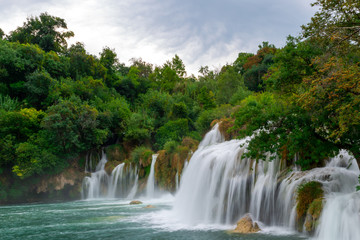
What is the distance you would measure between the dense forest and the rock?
109 inches

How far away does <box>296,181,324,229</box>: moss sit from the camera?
9828 mm

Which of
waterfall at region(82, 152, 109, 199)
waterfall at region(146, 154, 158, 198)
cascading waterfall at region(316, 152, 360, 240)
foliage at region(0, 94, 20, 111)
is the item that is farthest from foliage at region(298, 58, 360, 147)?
foliage at region(0, 94, 20, 111)

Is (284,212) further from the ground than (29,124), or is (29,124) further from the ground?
(29,124)

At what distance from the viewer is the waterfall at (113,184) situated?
28547mm

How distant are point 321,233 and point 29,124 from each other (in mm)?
27768

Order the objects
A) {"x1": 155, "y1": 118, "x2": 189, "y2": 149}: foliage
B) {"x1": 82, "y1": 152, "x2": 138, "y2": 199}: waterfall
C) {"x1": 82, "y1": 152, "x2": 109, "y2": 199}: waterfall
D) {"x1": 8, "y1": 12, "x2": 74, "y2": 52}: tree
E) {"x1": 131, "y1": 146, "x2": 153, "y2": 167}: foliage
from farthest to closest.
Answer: {"x1": 8, "y1": 12, "x2": 74, "y2": 52}: tree, {"x1": 155, "y1": 118, "x2": 189, "y2": 149}: foliage, {"x1": 82, "y1": 152, "x2": 109, "y2": 199}: waterfall, {"x1": 82, "y1": 152, "x2": 138, "y2": 199}: waterfall, {"x1": 131, "y1": 146, "x2": 153, "y2": 167}: foliage

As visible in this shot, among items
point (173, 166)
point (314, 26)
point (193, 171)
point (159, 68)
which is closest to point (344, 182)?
point (314, 26)

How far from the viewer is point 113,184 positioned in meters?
29.4

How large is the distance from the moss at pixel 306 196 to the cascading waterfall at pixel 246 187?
25cm

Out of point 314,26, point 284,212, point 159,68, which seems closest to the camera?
point 314,26

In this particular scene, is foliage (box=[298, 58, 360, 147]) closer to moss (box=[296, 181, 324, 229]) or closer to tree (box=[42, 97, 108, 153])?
moss (box=[296, 181, 324, 229])

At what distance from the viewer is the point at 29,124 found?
28.9m

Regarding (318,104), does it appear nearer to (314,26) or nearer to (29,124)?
(314,26)

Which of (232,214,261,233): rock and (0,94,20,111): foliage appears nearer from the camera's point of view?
(232,214,261,233): rock
